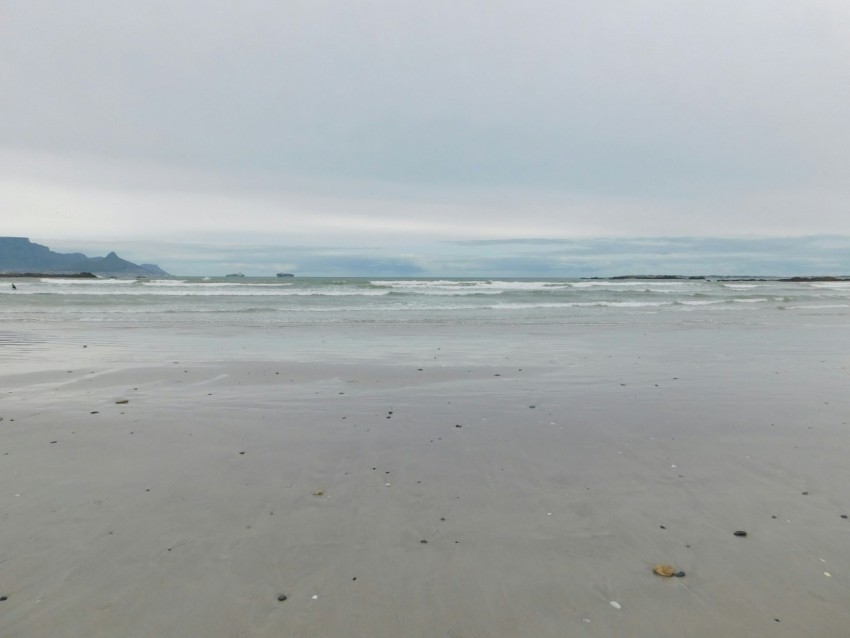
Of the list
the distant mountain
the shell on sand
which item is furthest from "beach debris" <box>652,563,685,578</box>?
the distant mountain

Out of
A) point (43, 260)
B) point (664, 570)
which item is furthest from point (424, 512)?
point (43, 260)

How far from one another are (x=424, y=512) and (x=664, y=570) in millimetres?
1665

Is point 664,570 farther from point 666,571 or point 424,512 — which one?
point 424,512

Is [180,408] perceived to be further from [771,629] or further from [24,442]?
[771,629]

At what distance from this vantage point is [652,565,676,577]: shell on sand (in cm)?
321

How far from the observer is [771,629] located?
277 cm

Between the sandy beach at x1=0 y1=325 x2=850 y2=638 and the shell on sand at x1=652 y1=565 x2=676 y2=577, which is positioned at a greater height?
the shell on sand at x1=652 y1=565 x2=676 y2=577

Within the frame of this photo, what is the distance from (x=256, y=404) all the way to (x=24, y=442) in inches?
101

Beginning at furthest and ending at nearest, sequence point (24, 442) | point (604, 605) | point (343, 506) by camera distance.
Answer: point (24, 442), point (343, 506), point (604, 605)

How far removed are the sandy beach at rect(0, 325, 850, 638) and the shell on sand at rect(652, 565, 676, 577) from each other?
0.08 meters

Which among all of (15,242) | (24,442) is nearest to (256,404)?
(24,442)

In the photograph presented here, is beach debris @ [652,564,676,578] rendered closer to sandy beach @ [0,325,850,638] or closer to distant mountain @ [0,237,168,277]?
sandy beach @ [0,325,850,638]

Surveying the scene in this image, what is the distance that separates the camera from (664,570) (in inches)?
127

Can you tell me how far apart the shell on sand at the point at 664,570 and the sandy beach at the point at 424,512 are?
0.08m
